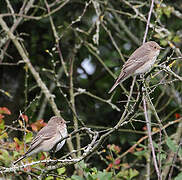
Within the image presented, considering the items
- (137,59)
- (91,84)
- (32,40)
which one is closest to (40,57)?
(32,40)

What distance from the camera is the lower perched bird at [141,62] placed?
5045 millimetres

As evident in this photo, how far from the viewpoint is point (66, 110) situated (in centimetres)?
697

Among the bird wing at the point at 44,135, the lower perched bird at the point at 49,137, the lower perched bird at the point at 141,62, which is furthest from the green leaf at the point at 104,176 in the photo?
the lower perched bird at the point at 141,62

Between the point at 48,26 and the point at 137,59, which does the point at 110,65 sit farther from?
the point at 137,59

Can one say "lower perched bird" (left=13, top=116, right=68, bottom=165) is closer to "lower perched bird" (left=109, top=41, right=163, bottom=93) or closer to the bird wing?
the bird wing

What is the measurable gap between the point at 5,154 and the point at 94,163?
106 inches

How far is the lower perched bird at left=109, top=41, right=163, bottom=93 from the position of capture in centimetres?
505

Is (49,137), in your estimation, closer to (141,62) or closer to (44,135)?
(44,135)

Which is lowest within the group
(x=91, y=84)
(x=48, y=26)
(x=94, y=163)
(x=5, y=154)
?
(x=94, y=163)

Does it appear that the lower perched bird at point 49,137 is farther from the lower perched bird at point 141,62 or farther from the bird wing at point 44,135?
the lower perched bird at point 141,62

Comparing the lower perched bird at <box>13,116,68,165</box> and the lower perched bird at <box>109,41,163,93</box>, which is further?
the lower perched bird at <box>109,41,163,93</box>

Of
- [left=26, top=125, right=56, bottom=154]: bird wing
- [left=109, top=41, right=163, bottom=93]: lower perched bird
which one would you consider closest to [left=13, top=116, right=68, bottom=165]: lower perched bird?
[left=26, top=125, right=56, bottom=154]: bird wing

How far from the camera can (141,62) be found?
17.0 ft

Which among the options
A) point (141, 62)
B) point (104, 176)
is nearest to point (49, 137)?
point (104, 176)
